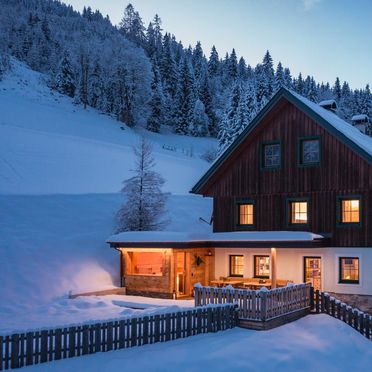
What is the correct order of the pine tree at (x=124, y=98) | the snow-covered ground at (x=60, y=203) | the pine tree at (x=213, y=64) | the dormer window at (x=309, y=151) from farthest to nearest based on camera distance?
the pine tree at (x=213, y=64) < the pine tree at (x=124, y=98) < the dormer window at (x=309, y=151) < the snow-covered ground at (x=60, y=203)

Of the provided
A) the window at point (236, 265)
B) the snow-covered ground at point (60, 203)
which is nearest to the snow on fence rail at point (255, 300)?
the snow-covered ground at point (60, 203)

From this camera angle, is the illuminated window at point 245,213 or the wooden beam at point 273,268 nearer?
the wooden beam at point 273,268

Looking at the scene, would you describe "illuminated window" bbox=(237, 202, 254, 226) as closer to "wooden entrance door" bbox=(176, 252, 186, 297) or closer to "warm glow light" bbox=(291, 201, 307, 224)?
"warm glow light" bbox=(291, 201, 307, 224)

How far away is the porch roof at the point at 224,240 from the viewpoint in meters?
24.1

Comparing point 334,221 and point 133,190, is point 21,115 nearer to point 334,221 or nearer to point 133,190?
point 133,190

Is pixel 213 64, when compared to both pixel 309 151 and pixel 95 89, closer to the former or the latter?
pixel 95 89

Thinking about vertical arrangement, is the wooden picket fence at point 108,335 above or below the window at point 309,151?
below

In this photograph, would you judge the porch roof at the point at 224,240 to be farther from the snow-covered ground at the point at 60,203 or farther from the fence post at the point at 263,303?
the fence post at the point at 263,303

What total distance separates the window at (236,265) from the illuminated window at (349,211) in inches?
227

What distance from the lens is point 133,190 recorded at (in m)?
33.9

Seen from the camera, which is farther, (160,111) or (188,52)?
(188,52)

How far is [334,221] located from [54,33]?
135190mm

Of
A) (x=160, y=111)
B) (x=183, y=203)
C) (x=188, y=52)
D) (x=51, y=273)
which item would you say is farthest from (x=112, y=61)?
(x=188, y=52)

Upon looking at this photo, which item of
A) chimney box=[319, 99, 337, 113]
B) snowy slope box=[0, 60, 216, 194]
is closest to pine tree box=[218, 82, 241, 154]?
snowy slope box=[0, 60, 216, 194]
